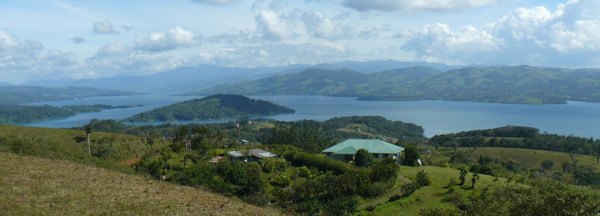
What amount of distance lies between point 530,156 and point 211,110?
106 meters

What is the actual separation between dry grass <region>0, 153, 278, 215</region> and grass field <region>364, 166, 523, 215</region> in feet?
20.3

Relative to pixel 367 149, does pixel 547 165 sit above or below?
below

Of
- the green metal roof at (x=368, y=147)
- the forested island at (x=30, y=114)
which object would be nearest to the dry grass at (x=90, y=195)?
the green metal roof at (x=368, y=147)

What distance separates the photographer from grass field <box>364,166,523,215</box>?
593 inches

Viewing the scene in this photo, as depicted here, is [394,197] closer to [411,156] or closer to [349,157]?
[411,156]

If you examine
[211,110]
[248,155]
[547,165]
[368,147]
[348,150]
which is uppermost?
[368,147]

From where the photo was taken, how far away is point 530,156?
1873 inches

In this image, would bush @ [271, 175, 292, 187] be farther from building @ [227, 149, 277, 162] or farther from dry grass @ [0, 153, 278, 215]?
dry grass @ [0, 153, 278, 215]

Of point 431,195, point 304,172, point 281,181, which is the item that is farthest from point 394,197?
point 304,172

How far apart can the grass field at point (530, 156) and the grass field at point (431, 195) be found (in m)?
29.0

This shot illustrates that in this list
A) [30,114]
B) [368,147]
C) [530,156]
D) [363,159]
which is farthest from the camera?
[30,114]

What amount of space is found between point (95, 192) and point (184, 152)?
13.9m

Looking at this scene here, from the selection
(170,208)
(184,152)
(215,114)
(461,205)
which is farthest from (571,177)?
(215,114)

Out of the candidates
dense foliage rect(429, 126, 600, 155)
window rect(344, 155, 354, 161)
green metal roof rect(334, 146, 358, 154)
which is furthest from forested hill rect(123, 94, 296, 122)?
window rect(344, 155, 354, 161)
